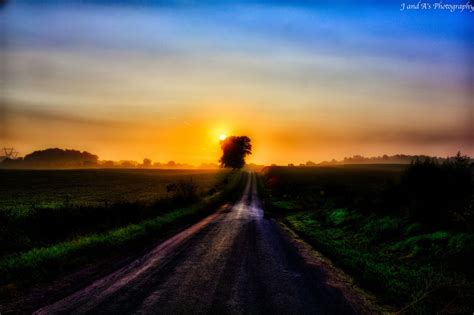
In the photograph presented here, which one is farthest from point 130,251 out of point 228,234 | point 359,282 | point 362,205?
point 362,205

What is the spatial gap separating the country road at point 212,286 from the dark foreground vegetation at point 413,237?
1.82 meters

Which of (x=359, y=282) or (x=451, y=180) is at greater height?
(x=451, y=180)

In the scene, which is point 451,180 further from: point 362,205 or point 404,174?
point 362,205

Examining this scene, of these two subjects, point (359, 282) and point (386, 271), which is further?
point (386, 271)

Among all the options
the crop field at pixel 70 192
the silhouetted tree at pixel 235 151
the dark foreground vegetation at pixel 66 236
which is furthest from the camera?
the silhouetted tree at pixel 235 151

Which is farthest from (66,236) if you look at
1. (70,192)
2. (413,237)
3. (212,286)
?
(70,192)

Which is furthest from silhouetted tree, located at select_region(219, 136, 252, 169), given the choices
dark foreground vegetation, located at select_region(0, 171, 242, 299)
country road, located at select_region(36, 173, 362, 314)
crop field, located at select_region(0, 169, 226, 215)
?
country road, located at select_region(36, 173, 362, 314)

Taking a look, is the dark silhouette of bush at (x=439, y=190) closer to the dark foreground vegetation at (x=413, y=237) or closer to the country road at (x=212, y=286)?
the dark foreground vegetation at (x=413, y=237)

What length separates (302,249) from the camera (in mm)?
18047

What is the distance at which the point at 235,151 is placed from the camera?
146 metres

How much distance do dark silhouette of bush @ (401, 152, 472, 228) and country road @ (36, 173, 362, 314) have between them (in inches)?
253

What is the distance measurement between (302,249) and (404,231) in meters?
4.81

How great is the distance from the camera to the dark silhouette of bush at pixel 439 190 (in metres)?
17.2

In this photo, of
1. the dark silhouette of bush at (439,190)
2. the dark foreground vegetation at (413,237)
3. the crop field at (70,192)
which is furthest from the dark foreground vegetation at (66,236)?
the dark silhouette of bush at (439,190)
